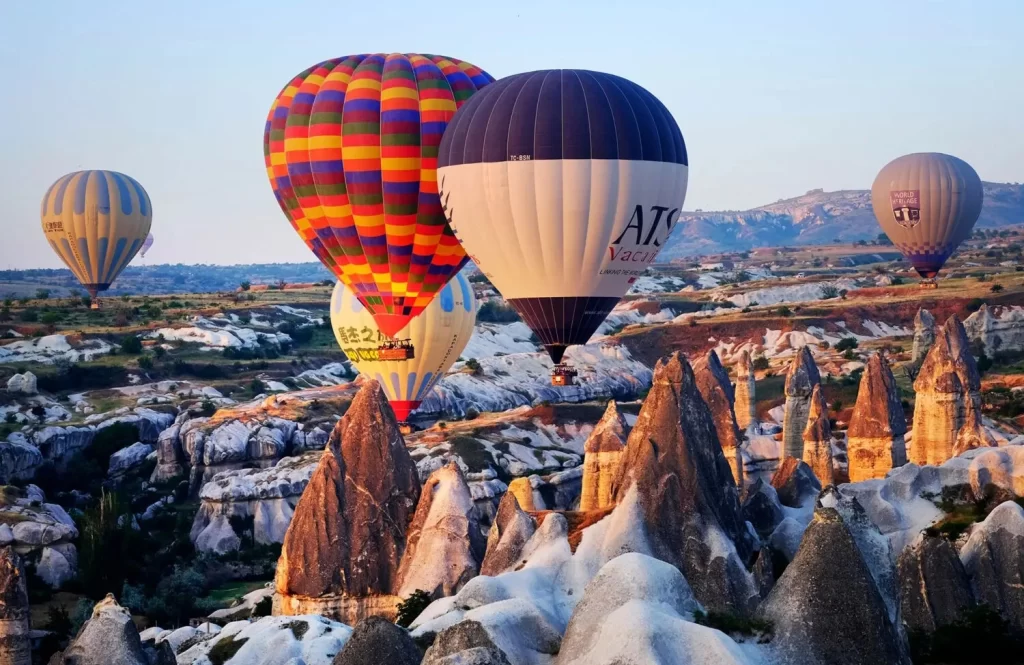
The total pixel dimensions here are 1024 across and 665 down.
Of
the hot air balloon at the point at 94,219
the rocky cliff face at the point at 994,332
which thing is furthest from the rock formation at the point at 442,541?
the hot air balloon at the point at 94,219

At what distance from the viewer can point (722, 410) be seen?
41281 millimetres

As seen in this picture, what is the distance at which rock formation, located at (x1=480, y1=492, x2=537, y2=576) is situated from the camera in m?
31.3

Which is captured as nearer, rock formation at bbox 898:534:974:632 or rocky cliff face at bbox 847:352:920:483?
rock formation at bbox 898:534:974:632

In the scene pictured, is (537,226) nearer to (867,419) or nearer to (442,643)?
(867,419)

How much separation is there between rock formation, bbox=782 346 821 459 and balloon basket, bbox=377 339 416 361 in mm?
12192

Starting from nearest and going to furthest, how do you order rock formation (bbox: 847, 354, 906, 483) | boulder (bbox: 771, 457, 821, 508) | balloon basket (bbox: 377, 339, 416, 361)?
boulder (bbox: 771, 457, 821, 508) < rock formation (bbox: 847, 354, 906, 483) < balloon basket (bbox: 377, 339, 416, 361)

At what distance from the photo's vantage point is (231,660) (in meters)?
30.2

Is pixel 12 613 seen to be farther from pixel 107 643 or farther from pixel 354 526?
pixel 354 526

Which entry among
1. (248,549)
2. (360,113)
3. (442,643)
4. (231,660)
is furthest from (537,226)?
(248,549)

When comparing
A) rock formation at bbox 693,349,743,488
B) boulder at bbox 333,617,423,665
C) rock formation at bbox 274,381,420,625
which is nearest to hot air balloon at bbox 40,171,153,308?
rock formation at bbox 693,349,743,488

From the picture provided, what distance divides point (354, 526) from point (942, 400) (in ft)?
55.4

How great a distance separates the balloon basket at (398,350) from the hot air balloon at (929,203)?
1722 inches

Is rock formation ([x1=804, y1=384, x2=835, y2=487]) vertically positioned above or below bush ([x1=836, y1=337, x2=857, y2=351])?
above

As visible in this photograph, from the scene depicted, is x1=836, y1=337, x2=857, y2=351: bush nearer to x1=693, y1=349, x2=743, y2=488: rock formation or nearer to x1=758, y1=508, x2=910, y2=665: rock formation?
x1=693, y1=349, x2=743, y2=488: rock formation
